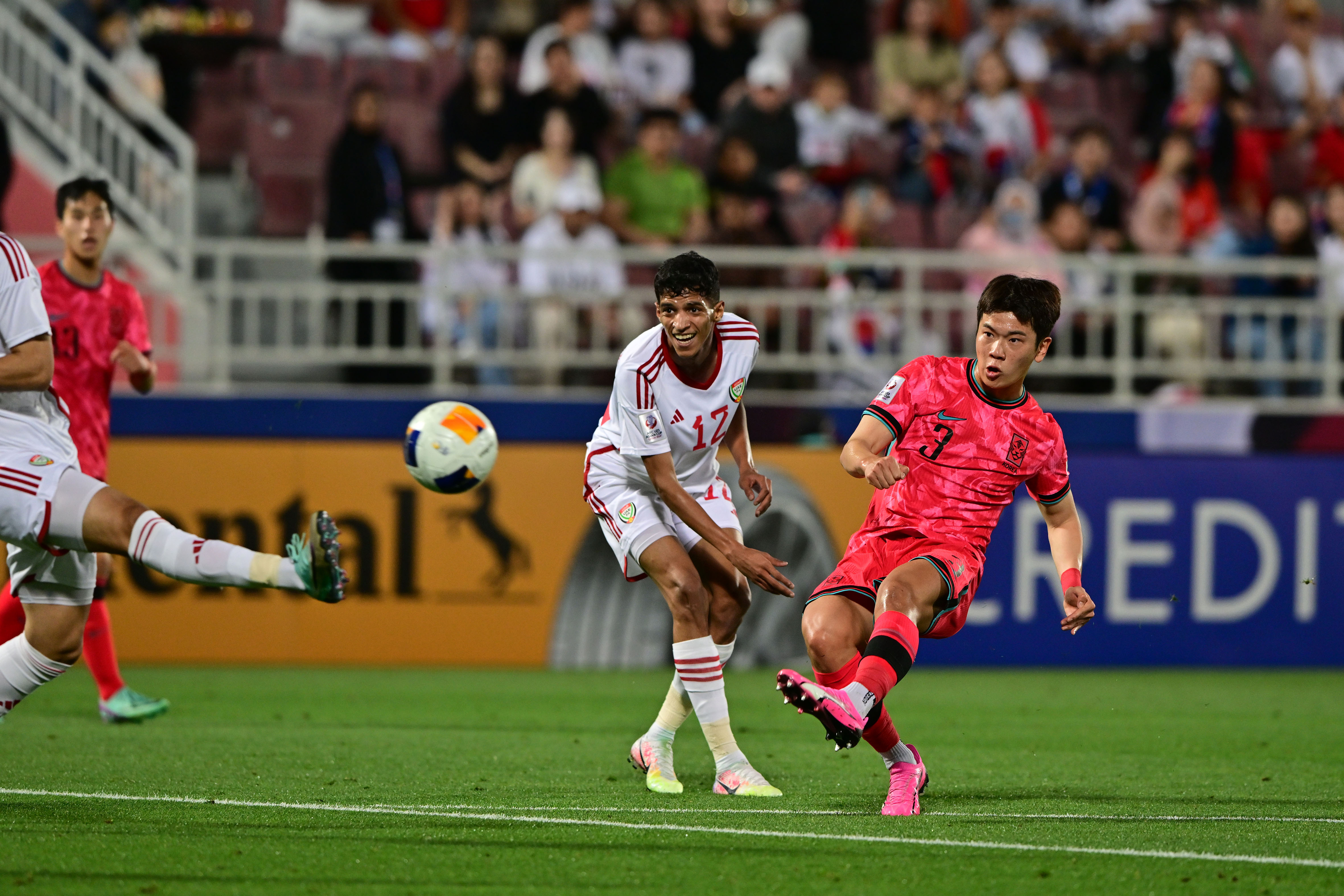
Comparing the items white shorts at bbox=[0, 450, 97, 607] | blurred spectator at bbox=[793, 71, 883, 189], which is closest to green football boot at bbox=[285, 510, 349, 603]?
white shorts at bbox=[0, 450, 97, 607]

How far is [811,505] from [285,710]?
4399 millimetres

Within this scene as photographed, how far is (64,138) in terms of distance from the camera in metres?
13.5

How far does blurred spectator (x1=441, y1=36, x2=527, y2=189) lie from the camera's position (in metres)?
14.5

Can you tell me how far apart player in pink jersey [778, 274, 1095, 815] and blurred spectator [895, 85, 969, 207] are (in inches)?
358

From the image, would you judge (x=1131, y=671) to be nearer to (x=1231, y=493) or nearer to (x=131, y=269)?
(x=1231, y=493)

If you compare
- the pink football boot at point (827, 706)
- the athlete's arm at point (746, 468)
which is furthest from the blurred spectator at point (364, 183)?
the pink football boot at point (827, 706)

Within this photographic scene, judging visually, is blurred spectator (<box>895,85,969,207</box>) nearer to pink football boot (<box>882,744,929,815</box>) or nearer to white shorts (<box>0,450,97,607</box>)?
pink football boot (<box>882,744,929,815</box>)

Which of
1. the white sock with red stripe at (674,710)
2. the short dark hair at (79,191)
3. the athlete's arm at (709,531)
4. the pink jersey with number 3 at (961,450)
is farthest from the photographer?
the short dark hair at (79,191)

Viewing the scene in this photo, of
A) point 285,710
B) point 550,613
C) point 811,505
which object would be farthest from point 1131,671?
point 285,710

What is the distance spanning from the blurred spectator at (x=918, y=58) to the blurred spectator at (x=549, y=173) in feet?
12.2

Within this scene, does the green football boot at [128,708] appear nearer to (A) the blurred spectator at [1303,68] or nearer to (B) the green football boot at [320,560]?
(B) the green football boot at [320,560]

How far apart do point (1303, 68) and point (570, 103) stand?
25.6 ft

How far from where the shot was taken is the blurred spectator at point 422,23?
52.4 feet

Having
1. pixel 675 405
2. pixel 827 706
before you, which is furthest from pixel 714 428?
pixel 827 706
